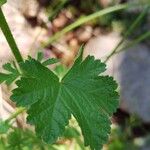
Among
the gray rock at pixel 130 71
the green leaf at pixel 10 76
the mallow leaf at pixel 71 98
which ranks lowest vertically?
the mallow leaf at pixel 71 98

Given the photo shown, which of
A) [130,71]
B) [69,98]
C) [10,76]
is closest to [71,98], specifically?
[69,98]

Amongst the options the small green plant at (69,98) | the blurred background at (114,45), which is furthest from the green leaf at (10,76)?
the blurred background at (114,45)

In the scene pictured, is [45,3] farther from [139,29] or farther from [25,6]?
[139,29]

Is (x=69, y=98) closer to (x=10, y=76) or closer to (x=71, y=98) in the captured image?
(x=71, y=98)

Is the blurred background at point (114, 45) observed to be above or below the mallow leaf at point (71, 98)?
above

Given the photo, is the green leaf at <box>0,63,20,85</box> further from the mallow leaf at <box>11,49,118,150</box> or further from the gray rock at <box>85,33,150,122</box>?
the gray rock at <box>85,33,150,122</box>

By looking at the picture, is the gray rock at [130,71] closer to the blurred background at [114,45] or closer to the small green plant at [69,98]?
the blurred background at [114,45]

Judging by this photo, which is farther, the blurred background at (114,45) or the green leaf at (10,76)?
the blurred background at (114,45)

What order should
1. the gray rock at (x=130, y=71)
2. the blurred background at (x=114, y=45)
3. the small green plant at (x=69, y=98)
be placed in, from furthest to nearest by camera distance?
the gray rock at (x=130, y=71)
the blurred background at (x=114, y=45)
the small green plant at (x=69, y=98)

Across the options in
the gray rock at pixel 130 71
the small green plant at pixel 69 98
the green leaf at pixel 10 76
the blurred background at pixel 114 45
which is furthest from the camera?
the gray rock at pixel 130 71
